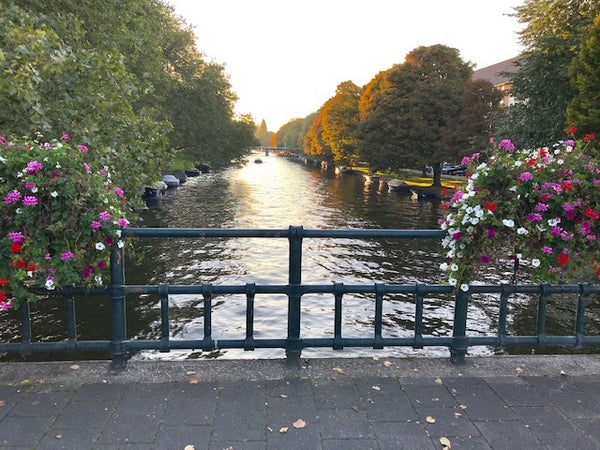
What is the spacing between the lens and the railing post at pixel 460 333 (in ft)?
13.9

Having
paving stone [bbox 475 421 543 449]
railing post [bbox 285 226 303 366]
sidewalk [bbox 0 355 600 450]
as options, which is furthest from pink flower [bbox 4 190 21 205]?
paving stone [bbox 475 421 543 449]

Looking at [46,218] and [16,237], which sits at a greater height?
[46,218]

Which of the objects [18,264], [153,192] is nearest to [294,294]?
[18,264]

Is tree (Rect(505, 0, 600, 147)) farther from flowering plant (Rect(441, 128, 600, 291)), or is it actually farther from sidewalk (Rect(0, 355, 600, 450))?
sidewalk (Rect(0, 355, 600, 450))

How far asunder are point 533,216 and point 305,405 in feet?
7.35

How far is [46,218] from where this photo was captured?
3553mm

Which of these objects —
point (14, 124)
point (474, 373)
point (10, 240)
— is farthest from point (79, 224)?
point (14, 124)

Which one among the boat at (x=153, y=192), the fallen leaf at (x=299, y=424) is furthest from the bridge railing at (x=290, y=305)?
the boat at (x=153, y=192)

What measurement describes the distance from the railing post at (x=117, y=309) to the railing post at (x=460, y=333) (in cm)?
283

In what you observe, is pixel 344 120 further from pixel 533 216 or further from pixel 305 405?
pixel 305 405

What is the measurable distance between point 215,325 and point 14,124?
231 inches

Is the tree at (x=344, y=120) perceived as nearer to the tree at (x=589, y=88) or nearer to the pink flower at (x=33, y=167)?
the tree at (x=589, y=88)

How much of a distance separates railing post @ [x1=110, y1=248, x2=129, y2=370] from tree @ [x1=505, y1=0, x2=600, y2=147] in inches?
908

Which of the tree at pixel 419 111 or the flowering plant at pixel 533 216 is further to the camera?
the tree at pixel 419 111
